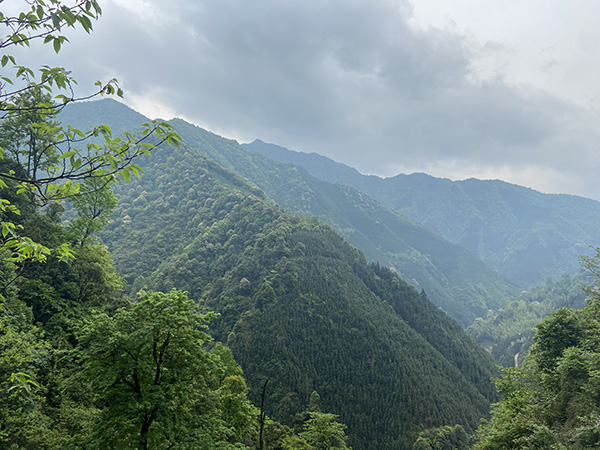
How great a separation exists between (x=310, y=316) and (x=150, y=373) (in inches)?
3786

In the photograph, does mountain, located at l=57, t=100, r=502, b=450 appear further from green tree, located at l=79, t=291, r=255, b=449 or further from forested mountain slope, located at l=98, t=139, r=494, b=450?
green tree, located at l=79, t=291, r=255, b=449

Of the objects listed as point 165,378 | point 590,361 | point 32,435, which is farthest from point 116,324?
point 590,361

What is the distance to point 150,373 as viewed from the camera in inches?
509

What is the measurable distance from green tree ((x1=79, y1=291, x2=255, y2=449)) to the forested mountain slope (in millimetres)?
69272

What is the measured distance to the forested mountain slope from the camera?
8131 cm

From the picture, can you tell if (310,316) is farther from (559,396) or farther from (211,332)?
(559,396)

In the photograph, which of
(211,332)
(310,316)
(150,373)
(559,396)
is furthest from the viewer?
(310,316)

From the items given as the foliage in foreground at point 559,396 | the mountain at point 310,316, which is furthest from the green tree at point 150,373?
the mountain at point 310,316

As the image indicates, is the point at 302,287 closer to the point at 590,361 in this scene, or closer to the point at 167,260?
the point at 167,260

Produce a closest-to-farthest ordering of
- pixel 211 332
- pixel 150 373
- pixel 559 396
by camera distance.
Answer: pixel 150 373, pixel 559 396, pixel 211 332

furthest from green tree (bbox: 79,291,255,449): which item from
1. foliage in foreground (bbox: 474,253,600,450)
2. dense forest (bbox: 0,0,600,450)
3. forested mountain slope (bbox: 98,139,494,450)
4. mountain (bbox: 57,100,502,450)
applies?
forested mountain slope (bbox: 98,139,494,450)

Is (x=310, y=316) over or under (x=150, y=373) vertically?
under

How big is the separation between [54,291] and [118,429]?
18446 millimetres

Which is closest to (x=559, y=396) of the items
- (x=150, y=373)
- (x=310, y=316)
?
(x=150, y=373)
